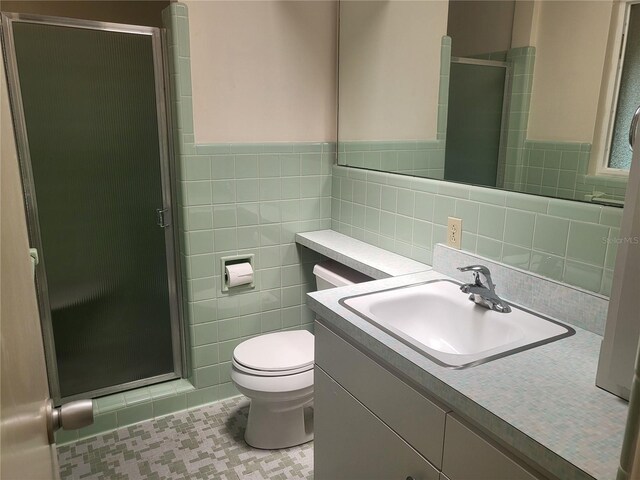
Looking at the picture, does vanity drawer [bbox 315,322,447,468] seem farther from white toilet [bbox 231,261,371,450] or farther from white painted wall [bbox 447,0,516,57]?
white painted wall [bbox 447,0,516,57]

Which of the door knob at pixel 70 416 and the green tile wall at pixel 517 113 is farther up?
the green tile wall at pixel 517 113

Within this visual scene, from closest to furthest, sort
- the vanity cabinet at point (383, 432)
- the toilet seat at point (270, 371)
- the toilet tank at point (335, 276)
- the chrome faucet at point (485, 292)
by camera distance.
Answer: the vanity cabinet at point (383, 432) < the chrome faucet at point (485, 292) < the toilet seat at point (270, 371) < the toilet tank at point (335, 276)

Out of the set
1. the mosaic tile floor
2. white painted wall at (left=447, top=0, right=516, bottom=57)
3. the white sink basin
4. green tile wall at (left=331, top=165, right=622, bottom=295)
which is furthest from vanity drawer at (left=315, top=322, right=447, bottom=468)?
white painted wall at (left=447, top=0, right=516, bottom=57)

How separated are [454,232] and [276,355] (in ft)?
3.05

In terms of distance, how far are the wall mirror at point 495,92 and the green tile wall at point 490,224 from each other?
6 cm

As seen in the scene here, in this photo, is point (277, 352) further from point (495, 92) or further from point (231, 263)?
point (495, 92)

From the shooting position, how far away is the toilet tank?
2.27 meters

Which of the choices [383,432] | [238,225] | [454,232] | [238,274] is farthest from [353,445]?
[238,225]

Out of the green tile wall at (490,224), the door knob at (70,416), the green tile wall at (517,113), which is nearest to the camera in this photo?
the door knob at (70,416)

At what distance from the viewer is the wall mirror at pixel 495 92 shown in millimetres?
1430

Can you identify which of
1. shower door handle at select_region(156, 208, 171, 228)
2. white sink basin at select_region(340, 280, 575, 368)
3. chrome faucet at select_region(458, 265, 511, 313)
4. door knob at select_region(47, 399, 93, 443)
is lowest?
white sink basin at select_region(340, 280, 575, 368)

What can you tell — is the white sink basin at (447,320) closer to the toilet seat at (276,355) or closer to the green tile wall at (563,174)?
the green tile wall at (563,174)

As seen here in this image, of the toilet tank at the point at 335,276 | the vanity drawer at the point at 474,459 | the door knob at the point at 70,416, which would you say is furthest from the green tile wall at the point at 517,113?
the door knob at the point at 70,416

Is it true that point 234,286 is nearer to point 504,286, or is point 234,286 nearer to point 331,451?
point 331,451
